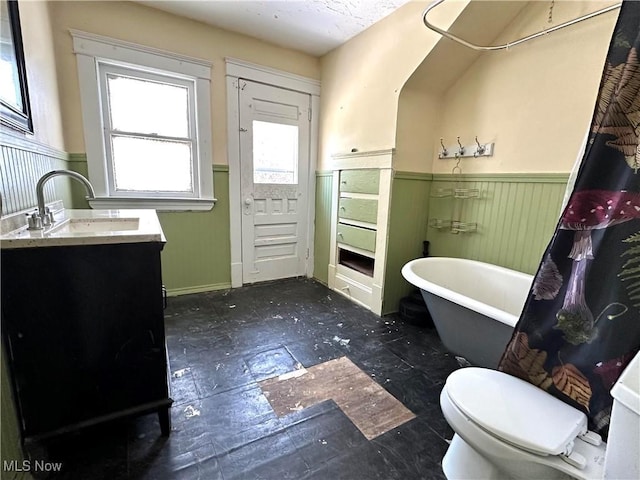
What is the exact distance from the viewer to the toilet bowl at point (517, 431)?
85 cm

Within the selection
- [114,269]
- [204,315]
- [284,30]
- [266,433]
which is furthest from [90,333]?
[284,30]

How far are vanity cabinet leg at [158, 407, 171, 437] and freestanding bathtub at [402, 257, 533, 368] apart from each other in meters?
1.44

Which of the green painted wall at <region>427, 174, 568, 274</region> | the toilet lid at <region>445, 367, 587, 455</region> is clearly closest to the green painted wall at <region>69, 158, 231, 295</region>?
the green painted wall at <region>427, 174, 568, 274</region>

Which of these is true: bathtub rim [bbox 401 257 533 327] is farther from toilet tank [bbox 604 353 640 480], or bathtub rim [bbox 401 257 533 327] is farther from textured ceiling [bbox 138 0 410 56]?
textured ceiling [bbox 138 0 410 56]

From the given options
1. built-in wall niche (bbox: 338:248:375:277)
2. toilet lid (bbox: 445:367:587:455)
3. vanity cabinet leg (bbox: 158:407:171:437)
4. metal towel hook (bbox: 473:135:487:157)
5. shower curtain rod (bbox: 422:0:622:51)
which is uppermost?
shower curtain rod (bbox: 422:0:622:51)

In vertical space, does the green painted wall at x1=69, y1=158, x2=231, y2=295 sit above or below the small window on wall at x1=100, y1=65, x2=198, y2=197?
below

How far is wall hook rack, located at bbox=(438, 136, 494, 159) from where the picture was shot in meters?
2.20

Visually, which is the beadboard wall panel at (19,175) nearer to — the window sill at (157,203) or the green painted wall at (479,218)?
the window sill at (157,203)

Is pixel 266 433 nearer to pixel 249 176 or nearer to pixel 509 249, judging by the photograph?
pixel 509 249

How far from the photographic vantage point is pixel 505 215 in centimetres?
213

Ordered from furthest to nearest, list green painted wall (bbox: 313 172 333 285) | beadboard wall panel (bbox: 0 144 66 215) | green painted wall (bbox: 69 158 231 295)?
1. green painted wall (bbox: 313 172 333 285)
2. green painted wall (bbox: 69 158 231 295)
3. beadboard wall panel (bbox: 0 144 66 215)

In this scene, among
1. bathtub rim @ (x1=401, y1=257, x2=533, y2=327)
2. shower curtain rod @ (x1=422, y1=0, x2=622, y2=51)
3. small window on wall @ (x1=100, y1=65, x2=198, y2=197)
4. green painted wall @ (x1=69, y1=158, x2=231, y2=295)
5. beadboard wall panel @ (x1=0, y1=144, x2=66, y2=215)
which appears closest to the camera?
beadboard wall panel @ (x1=0, y1=144, x2=66, y2=215)

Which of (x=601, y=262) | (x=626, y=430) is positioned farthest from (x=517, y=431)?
(x=601, y=262)

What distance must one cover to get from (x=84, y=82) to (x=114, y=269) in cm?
207
